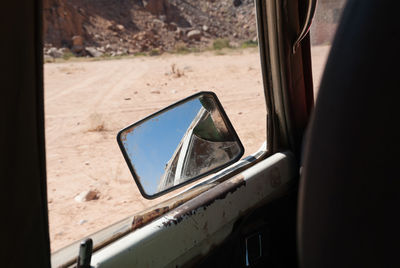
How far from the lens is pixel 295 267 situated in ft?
7.16

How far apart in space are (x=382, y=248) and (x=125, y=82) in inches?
545

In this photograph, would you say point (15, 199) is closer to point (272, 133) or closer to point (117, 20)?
point (272, 133)

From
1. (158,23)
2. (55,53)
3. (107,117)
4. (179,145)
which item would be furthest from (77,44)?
(179,145)

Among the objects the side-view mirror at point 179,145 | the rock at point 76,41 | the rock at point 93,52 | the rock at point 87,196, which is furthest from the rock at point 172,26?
the side-view mirror at point 179,145

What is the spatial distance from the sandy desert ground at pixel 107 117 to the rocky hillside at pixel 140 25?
10.9m

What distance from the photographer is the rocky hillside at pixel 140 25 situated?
28.3m

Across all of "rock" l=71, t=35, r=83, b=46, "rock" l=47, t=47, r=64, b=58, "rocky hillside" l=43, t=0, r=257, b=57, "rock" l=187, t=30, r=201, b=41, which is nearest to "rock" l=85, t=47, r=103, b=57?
"rocky hillside" l=43, t=0, r=257, b=57

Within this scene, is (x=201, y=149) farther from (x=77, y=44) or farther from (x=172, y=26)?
(x=172, y=26)

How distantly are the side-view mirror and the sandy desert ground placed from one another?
25.7 inches

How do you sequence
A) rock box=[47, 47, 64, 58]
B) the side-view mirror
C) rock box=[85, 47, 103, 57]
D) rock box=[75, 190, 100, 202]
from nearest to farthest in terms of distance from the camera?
the side-view mirror < rock box=[75, 190, 100, 202] < rock box=[47, 47, 64, 58] < rock box=[85, 47, 103, 57]

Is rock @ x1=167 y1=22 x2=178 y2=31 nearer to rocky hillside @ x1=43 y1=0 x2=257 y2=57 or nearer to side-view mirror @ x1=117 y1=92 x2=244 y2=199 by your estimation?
rocky hillside @ x1=43 y1=0 x2=257 y2=57

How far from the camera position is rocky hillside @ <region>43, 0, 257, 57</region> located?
2832 centimetres

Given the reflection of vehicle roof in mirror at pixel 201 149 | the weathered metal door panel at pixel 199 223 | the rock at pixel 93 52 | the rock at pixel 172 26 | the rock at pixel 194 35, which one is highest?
the reflection of vehicle roof in mirror at pixel 201 149

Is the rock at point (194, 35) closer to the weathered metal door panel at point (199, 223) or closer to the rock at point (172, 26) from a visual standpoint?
the rock at point (172, 26)
